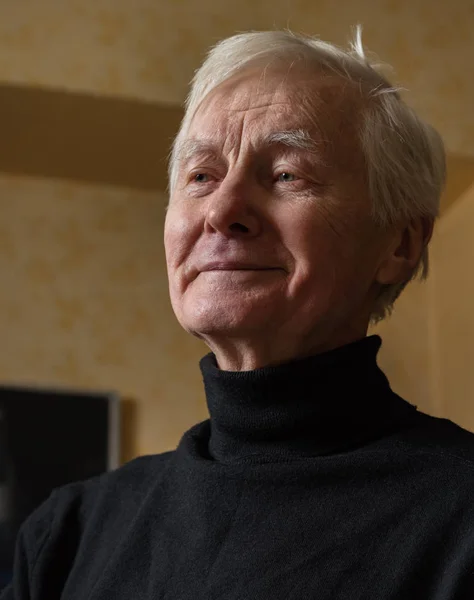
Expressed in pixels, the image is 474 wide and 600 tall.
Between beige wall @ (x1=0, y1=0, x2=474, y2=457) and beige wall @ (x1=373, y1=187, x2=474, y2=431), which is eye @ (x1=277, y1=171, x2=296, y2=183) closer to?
beige wall @ (x1=0, y1=0, x2=474, y2=457)

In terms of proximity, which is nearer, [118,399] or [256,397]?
[256,397]

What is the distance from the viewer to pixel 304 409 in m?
1.09

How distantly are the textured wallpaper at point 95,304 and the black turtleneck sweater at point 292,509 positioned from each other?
123cm

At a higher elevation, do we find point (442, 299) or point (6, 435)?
point (442, 299)

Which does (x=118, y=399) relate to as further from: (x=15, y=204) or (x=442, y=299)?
(x=442, y=299)

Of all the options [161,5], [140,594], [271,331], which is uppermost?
[161,5]

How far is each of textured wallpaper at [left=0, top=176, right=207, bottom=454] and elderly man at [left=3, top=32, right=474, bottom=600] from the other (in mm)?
1169

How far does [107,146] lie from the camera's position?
2.48 meters

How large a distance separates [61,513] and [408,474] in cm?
52

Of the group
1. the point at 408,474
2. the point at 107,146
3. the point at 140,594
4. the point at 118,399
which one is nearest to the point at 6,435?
the point at 118,399

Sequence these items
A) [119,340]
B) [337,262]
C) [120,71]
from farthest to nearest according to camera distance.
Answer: [119,340]
[120,71]
[337,262]

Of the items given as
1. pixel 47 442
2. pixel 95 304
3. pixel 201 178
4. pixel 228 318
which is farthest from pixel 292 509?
pixel 95 304

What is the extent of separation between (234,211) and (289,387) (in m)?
0.22

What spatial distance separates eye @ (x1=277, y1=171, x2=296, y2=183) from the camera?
1158 millimetres
